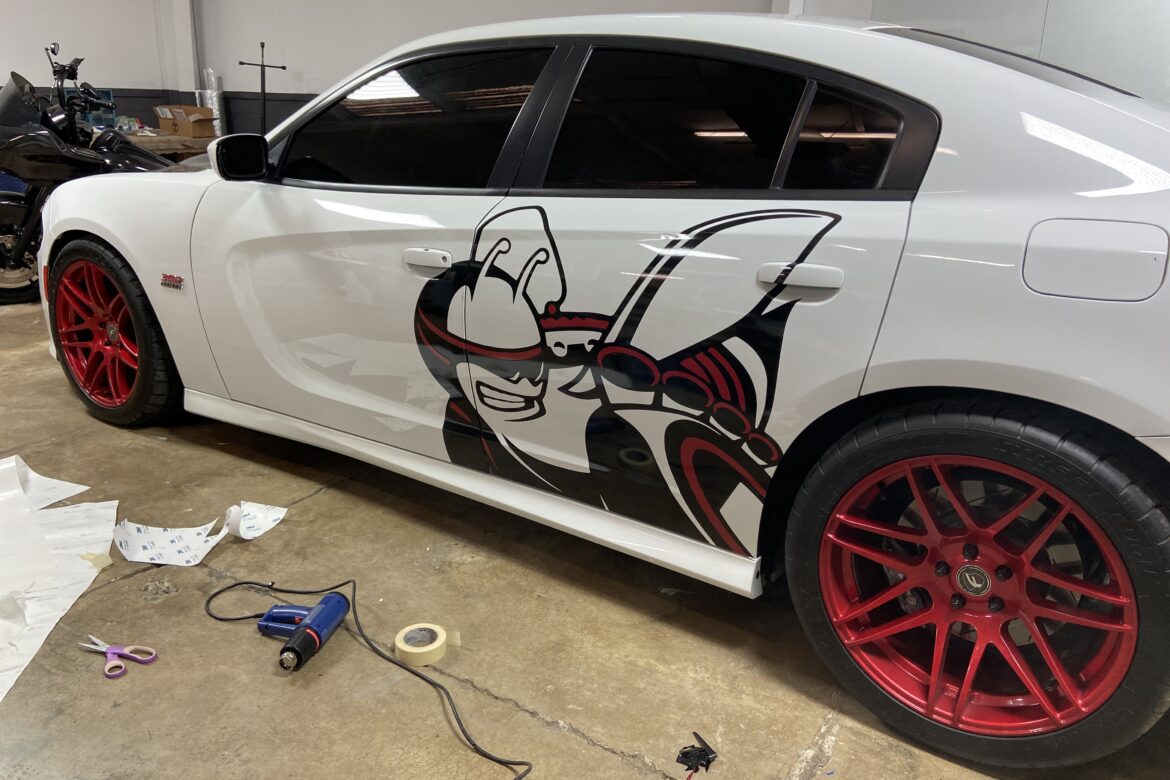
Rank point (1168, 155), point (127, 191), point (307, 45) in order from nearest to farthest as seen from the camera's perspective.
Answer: point (1168, 155), point (127, 191), point (307, 45)

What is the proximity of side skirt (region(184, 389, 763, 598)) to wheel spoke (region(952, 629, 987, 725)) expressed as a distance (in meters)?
0.42

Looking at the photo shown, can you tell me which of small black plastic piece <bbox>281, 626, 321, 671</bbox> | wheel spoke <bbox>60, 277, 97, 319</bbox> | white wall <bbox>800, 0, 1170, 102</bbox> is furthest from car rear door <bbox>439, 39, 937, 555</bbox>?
white wall <bbox>800, 0, 1170, 102</bbox>

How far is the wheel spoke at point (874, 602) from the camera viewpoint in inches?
60.5

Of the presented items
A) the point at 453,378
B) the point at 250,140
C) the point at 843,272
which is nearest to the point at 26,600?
the point at 453,378

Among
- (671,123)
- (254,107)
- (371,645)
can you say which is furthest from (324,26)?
(371,645)

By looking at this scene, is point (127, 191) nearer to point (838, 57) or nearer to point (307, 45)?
point (838, 57)

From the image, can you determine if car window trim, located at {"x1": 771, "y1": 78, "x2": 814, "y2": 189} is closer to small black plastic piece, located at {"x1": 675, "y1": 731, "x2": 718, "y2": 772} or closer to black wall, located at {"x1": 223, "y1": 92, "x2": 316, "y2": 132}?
small black plastic piece, located at {"x1": 675, "y1": 731, "x2": 718, "y2": 772}

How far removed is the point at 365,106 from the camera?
2205 millimetres

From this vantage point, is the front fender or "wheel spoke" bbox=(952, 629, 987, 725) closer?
"wheel spoke" bbox=(952, 629, 987, 725)

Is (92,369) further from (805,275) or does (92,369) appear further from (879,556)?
(879,556)

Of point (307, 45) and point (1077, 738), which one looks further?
point (307, 45)

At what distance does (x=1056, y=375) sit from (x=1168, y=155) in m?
0.38

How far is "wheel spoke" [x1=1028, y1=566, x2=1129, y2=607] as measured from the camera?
1.31m

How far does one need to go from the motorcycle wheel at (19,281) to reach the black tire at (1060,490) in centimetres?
522
